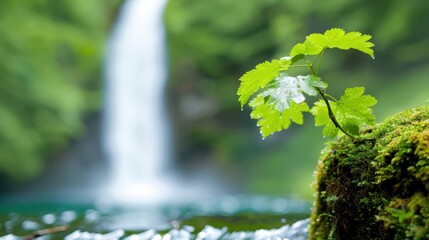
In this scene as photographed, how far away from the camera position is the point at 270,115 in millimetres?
2244

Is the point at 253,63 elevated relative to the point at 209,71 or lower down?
lower down

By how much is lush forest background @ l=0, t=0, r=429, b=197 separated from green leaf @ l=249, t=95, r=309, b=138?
13549mm

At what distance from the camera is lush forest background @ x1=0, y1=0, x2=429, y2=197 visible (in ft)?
52.7

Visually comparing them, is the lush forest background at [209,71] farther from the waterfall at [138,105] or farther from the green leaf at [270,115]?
the green leaf at [270,115]

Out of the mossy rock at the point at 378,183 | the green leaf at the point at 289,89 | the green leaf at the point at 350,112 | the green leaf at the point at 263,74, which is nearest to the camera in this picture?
the mossy rock at the point at 378,183

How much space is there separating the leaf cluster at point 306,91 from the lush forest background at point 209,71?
1357cm

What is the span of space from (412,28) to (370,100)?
17318 mm

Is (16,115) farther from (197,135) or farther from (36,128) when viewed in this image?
(197,135)

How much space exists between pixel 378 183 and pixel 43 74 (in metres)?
17.0

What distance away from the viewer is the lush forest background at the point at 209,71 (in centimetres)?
1606

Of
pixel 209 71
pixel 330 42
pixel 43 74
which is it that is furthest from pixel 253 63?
pixel 330 42

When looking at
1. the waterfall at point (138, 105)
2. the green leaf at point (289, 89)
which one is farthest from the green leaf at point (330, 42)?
the waterfall at point (138, 105)

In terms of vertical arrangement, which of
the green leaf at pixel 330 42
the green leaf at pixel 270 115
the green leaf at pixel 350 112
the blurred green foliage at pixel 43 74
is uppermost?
the blurred green foliage at pixel 43 74

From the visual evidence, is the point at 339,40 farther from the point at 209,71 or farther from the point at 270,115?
the point at 209,71
